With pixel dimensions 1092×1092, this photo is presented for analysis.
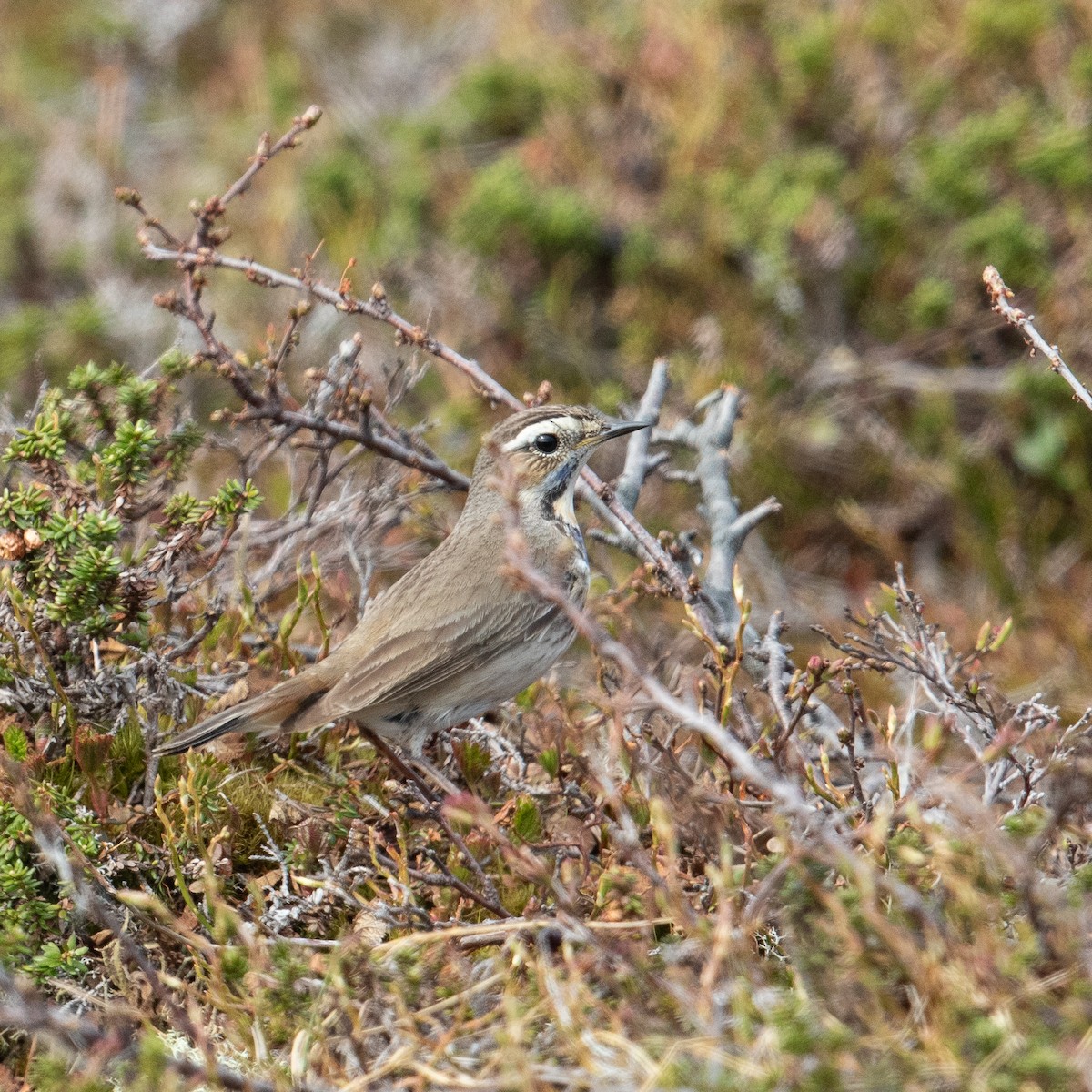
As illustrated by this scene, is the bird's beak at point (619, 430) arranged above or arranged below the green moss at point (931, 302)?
below

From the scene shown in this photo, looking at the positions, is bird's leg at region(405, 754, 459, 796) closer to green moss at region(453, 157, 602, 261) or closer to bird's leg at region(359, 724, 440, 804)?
bird's leg at region(359, 724, 440, 804)

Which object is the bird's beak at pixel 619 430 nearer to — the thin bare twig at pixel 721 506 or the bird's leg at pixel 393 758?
the thin bare twig at pixel 721 506

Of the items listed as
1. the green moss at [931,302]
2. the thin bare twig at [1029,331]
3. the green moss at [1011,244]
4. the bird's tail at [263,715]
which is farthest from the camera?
the green moss at [931,302]

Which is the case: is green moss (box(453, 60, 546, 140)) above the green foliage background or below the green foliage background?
above

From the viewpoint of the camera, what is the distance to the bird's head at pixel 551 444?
5906 millimetres

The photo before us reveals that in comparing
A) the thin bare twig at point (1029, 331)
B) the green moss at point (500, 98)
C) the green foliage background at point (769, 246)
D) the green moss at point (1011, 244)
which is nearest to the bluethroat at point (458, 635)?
the thin bare twig at point (1029, 331)

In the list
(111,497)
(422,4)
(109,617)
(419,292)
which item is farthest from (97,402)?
(422,4)

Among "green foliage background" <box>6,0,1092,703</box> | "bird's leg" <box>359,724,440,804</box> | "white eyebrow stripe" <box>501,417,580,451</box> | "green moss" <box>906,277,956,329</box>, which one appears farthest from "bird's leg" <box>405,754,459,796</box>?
"green moss" <box>906,277,956,329</box>

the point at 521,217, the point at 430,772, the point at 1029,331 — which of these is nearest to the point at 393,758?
the point at 430,772

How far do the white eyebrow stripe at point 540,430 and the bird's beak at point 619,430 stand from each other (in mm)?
119

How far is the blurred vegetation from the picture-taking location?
3.64 m

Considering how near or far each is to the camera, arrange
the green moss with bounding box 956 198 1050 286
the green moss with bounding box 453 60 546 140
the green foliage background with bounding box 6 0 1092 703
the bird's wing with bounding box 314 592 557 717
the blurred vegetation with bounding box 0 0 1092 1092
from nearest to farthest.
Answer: the blurred vegetation with bounding box 0 0 1092 1092 → the bird's wing with bounding box 314 592 557 717 → the green moss with bounding box 956 198 1050 286 → the green foliage background with bounding box 6 0 1092 703 → the green moss with bounding box 453 60 546 140

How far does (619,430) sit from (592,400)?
3480 mm

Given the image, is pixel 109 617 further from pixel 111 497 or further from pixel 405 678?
pixel 405 678
